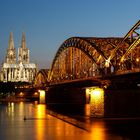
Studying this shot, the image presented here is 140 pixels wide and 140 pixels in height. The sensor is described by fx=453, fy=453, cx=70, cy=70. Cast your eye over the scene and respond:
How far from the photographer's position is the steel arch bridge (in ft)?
202

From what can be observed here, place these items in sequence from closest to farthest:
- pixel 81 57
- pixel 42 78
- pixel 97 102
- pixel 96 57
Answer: pixel 97 102
pixel 96 57
pixel 81 57
pixel 42 78

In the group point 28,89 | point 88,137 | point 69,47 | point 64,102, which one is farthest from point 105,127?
point 28,89

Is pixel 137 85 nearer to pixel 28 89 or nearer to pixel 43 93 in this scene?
pixel 43 93

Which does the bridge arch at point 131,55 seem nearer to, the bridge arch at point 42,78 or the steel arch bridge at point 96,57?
the steel arch bridge at point 96,57

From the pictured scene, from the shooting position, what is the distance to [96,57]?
84.9 meters

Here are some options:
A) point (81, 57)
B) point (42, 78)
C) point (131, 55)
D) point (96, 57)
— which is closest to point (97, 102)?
point (131, 55)

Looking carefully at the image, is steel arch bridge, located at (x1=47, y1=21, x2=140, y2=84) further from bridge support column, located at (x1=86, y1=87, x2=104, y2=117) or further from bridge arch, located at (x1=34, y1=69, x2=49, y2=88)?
bridge arch, located at (x1=34, y1=69, x2=49, y2=88)

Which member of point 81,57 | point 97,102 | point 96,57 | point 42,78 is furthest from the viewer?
point 42,78

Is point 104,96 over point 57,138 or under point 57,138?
over

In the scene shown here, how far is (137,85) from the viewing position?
204ft

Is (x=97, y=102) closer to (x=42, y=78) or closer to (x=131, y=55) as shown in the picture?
(x=131, y=55)

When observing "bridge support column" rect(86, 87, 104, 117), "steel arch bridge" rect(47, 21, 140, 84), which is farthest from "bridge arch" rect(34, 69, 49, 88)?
"bridge support column" rect(86, 87, 104, 117)

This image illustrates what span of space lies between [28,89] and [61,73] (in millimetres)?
76894

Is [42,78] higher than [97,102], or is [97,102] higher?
[42,78]
